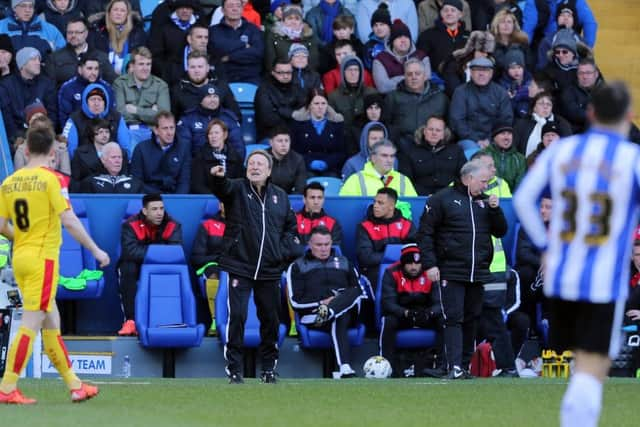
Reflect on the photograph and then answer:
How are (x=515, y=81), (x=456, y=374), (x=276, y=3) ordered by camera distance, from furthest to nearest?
(x=276, y=3)
(x=515, y=81)
(x=456, y=374)

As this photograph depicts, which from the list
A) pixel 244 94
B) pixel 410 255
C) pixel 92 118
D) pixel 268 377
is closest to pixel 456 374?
pixel 410 255

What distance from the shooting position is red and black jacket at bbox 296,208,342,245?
15.7 m

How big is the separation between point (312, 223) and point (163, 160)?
1.80m

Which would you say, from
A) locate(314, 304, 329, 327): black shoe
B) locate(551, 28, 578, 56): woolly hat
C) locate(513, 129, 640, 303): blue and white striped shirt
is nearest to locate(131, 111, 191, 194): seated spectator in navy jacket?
locate(314, 304, 329, 327): black shoe

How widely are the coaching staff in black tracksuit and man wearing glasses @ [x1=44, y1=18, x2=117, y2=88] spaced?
15.6 ft

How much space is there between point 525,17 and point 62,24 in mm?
6012

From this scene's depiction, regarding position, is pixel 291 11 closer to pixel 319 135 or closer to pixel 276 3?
pixel 276 3

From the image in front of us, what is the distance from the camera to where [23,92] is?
663 inches

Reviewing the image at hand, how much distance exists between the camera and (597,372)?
7.68 metres

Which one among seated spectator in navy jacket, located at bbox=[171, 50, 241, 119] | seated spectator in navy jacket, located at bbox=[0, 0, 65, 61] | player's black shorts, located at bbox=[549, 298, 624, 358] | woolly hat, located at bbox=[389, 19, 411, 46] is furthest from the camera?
woolly hat, located at bbox=[389, 19, 411, 46]

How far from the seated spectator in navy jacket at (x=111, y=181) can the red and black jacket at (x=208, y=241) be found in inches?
35.8

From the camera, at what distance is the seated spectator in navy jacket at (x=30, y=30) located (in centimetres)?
1762

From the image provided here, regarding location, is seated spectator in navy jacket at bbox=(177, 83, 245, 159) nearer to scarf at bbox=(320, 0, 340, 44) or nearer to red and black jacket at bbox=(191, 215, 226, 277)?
red and black jacket at bbox=(191, 215, 226, 277)

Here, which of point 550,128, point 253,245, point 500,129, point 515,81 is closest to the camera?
point 253,245
